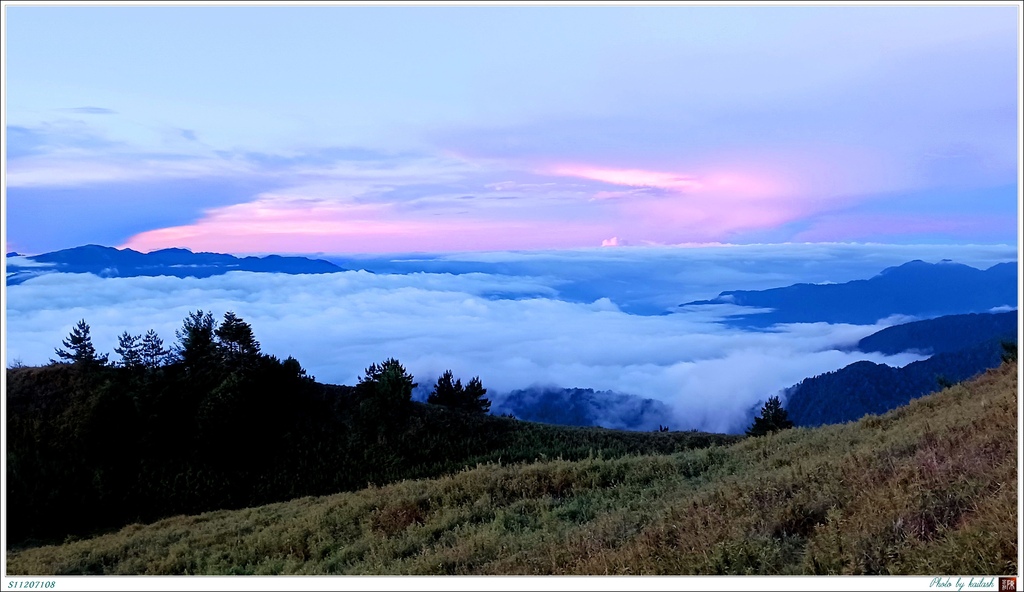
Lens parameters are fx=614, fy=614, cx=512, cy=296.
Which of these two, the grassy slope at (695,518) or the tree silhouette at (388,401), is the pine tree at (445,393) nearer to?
the tree silhouette at (388,401)

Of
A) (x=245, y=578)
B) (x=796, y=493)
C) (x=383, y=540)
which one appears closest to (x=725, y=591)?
(x=796, y=493)

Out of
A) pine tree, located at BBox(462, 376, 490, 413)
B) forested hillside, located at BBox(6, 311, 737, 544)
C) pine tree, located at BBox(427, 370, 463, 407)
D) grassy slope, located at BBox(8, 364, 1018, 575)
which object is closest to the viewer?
grassy slope, located at BBox(8, 364, 1018, 575)

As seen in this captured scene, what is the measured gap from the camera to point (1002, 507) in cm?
489

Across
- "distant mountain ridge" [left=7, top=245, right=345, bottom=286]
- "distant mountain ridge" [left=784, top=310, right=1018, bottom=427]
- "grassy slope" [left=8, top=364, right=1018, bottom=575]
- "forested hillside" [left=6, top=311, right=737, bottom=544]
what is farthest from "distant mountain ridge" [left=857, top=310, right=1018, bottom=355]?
"distant mountain ridge" [left=7, top=245, right=345, bottom=286]

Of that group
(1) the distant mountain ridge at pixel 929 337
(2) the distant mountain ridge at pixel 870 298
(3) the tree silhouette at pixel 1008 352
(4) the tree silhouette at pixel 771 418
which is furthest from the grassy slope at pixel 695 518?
(4) the tree silhouette at pixel 771 418

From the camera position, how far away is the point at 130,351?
20.3 m

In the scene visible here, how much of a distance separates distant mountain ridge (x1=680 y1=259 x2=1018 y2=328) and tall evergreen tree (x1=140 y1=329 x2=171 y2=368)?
1716 centimetres

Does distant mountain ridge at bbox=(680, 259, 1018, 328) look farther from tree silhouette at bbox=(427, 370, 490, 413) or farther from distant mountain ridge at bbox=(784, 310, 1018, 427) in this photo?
tree silhouette at bbox=(427, 370, 490, 413)

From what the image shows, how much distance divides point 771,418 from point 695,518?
15350mm

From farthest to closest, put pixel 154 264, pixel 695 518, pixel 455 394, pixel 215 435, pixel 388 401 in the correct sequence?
pixel 455 394
pixel 388 401
pixel 215 435
pixel 154 264
pixel 695 518

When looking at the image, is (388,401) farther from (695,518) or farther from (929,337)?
(695,518)

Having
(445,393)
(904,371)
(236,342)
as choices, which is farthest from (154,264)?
(904,371)

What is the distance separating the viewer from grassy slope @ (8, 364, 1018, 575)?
4.90 metres

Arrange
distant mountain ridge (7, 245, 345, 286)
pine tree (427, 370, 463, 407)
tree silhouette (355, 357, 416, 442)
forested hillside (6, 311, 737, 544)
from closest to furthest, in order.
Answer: distant mountain ridge (7, 245, 345, 286) → forested hillside (6, 311, 737, 544) → tree silhouette (355, 357, 416, 442) → pine tree (427, 370, 463, 407)
